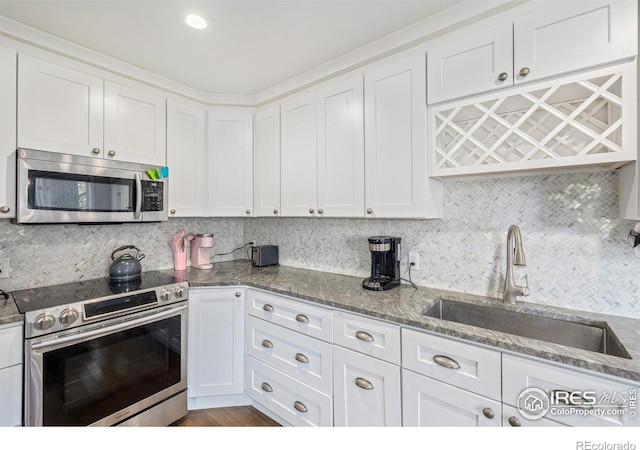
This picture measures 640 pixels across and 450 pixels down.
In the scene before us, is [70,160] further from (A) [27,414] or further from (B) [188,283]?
(A) [27,414]

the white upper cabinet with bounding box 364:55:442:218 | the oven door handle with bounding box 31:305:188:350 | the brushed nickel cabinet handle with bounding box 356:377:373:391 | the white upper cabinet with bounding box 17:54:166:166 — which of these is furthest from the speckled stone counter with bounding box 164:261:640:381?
the white upper cabinet with bounding box 17:54:166:166

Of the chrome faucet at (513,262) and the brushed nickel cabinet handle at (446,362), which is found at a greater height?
the chrome faucet at (513,262)

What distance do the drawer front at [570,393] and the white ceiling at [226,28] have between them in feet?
5.46

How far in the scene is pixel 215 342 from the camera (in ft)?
6.79

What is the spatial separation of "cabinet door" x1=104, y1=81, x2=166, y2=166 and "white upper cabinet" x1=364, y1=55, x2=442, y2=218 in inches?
60.7

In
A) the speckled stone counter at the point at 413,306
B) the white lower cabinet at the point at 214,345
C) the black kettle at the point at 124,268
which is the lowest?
the white lower cabinet at the point at 214,345

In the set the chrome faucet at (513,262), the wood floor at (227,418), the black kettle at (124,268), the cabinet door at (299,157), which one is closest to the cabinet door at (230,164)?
the cabinet door at (299,157)

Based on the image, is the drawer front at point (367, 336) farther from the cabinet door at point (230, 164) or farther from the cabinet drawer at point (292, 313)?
the cabinet door at point (230, 164)

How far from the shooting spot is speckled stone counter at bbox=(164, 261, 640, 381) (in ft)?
3.32

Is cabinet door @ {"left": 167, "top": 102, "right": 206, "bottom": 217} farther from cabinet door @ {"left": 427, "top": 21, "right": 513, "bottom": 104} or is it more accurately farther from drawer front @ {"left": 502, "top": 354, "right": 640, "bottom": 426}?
drawer front @ {"left": 502, "top": 354, "right": 640, "bottom": 426}

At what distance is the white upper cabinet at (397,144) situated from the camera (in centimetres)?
165

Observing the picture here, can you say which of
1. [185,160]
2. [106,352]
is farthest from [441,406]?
[185,160]

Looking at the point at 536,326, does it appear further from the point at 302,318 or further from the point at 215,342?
the point at 215,342

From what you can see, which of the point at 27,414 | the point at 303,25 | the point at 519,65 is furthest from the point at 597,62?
the point at 27,414
